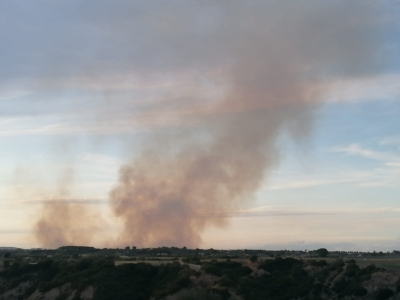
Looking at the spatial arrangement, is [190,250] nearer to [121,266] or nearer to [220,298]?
[121,266]

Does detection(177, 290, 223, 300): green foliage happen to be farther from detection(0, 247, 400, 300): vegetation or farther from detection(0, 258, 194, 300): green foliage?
detection(0, 258, 194, 300): green foliage

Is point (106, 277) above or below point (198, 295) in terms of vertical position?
above

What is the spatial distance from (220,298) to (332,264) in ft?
52.6

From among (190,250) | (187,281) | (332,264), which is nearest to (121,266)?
(187,281)

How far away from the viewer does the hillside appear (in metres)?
63.2

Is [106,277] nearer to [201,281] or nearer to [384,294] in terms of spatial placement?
[201,281]

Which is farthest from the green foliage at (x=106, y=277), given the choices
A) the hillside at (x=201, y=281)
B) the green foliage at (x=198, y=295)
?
the green foliage at (x=198, y=295)

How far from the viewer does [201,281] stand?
6775cm

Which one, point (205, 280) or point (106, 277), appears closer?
point (205, 280)

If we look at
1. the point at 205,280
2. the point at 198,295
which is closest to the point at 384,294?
the point at 198,295

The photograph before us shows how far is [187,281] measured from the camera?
219 feet

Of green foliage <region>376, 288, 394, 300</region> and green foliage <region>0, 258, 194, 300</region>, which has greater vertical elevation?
green foliage <region>0, 258, 194, 300</region>

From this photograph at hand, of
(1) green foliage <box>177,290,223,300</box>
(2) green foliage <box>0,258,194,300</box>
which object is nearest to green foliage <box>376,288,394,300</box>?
(1) green foliage <box>177,290,223,300</box>

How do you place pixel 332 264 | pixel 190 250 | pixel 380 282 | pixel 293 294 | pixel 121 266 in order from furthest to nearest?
pixel 190 250 → pixel 121 266 → pixel 332 264 → pixel 293 294 → pixel 380 282
